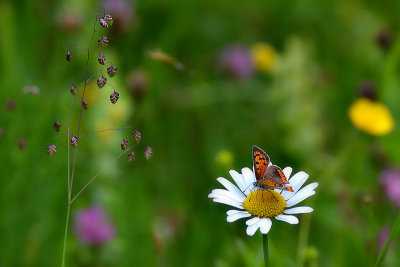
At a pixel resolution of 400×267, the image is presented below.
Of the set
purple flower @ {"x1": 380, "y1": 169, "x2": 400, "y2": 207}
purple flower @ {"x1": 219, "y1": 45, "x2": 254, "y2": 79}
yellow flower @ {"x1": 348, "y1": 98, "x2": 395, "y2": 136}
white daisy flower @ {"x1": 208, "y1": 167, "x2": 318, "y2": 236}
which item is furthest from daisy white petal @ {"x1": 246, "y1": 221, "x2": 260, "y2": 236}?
purple flower @ {"x1": 219, "y1": 45, "x2": 254, "y2": 79}

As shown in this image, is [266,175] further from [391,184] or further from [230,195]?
[391,184]

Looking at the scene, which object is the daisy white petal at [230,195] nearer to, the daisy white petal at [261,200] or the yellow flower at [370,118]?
the daisy white petal at [261,200]

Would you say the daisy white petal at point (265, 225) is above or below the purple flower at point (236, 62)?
below

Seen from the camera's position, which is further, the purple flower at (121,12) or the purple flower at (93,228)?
the purple flower at (121,12)

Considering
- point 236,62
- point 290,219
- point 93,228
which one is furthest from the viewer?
point 236,62


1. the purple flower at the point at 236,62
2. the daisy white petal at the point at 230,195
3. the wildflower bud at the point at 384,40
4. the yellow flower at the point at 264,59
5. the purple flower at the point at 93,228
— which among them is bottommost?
the daisy white petal at the point at 230,195

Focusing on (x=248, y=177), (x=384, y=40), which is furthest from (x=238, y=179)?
(x=384, y=40)

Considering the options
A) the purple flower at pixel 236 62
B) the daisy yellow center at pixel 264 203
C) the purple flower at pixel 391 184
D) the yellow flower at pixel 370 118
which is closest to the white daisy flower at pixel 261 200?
the daisy yellow center at pixel 264 203
